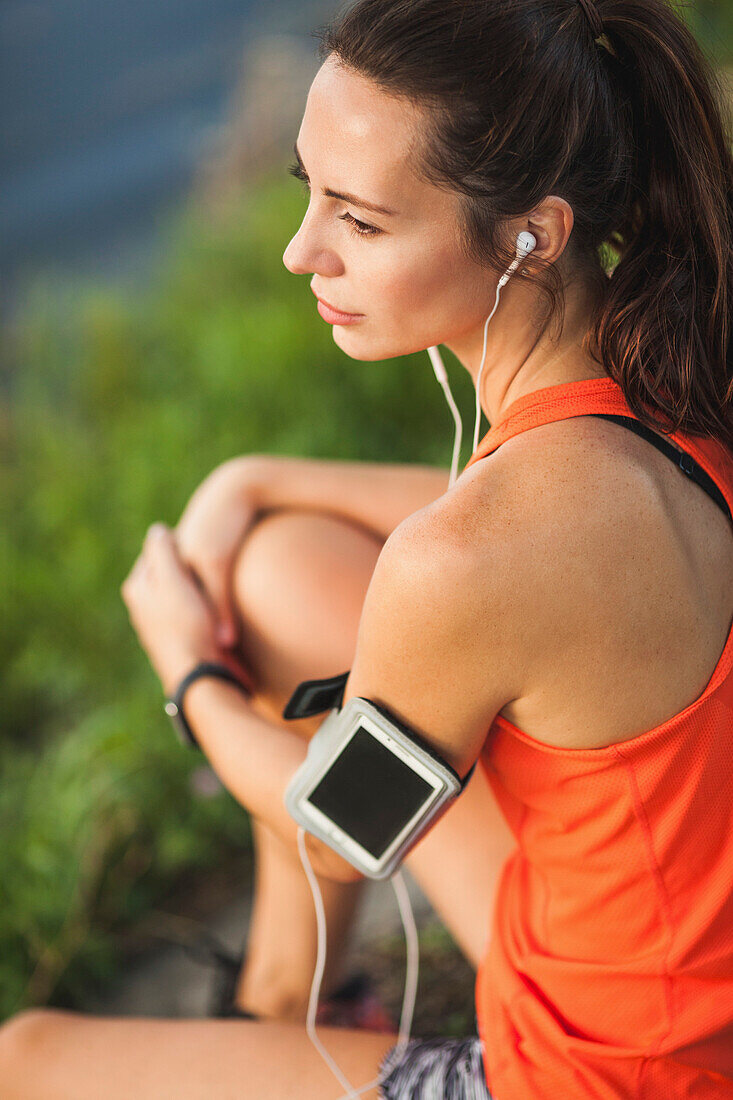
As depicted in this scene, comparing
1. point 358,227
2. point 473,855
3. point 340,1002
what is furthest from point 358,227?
point 340,1002

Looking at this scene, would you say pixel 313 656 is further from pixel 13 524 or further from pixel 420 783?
pixel 13 524

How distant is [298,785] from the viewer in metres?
1.15

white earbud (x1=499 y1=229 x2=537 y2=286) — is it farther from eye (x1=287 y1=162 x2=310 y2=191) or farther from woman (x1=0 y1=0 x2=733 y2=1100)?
→ eye (x1=287 y1=162 x2=310 y2=191)

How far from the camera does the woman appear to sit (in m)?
0.96

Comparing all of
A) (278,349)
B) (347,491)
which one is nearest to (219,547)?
(347,491)

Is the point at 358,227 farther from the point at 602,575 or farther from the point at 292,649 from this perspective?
the point at 292,649

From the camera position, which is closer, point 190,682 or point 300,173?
point 300,173

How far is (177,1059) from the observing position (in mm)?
1315

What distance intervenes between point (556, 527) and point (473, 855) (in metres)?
0.70

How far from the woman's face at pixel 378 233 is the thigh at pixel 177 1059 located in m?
0.85

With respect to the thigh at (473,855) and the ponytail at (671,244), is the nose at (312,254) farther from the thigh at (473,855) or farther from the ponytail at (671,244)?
the thigh at (473,855)

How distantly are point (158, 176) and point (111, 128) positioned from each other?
2.17ft

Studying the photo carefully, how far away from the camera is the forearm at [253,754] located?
1.27 metres

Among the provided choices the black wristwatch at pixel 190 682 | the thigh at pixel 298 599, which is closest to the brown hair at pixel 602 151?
the thigh at pixel 298 599
